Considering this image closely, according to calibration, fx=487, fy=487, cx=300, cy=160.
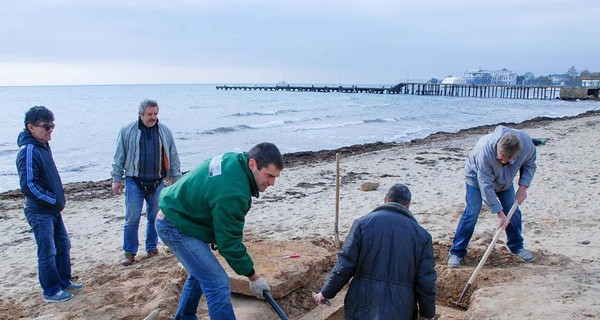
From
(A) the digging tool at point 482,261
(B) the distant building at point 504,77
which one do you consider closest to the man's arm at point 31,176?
(A) the digging tool at point 482,261

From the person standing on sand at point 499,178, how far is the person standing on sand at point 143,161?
3166mm

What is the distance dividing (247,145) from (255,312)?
17829mm

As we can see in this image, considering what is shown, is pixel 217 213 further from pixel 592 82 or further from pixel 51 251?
→ pixel 592 82

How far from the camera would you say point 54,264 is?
439cm

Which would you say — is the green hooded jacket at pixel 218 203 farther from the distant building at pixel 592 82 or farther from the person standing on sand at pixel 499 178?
the distant building at pixel 592 82

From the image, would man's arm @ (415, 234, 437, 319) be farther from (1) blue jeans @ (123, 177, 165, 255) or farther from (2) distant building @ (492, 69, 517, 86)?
(2) distant building @ (492, 69, 517, 86)

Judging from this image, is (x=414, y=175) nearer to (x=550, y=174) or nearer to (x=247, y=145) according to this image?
(x=550, y=174)

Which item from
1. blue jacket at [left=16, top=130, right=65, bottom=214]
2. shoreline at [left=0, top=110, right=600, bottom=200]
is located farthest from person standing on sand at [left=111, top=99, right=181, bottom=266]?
shoreline at [left=0, top=110, right=600, bottom=200]

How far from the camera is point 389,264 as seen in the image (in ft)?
9.59

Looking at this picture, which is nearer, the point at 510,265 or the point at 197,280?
the point at 197,280

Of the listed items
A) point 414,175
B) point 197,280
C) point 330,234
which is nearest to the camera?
point 197,280

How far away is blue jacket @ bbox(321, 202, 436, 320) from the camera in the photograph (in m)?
2.90

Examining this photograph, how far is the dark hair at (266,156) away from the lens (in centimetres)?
286

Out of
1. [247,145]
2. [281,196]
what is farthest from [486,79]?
[281,196]
